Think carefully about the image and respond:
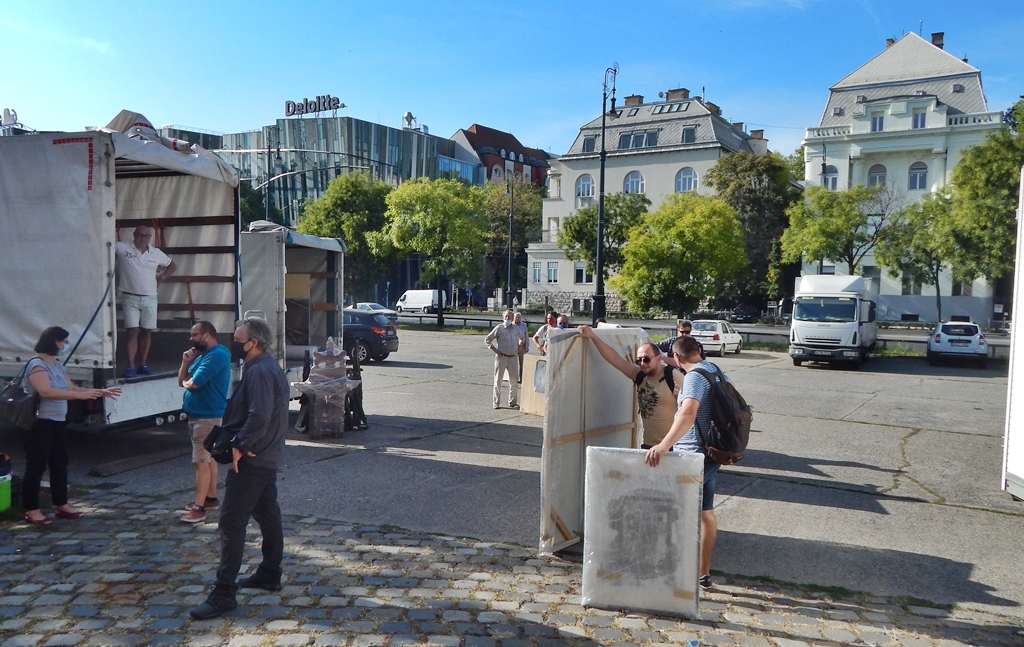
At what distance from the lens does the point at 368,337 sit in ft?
69.6

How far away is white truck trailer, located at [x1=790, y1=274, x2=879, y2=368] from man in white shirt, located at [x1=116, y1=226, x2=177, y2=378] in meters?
20.0

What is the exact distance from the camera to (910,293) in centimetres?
5334

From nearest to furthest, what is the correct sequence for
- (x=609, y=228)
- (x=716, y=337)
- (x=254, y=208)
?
(x=716, y=337) → (x=609, y=228) → (x=254, y=208)

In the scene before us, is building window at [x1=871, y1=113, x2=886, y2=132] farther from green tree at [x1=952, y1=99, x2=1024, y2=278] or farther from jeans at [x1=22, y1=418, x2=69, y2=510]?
jeans at [x1=22, y1=418, x2=69, y2=510]

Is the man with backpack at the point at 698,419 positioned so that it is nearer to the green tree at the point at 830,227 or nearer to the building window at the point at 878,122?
the green tree at the point at 830,227

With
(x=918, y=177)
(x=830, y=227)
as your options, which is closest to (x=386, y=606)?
(x=830, y=227)

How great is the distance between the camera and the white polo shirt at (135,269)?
28.3 feet

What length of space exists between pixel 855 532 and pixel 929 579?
1168mm

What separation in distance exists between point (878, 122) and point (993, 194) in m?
30.8

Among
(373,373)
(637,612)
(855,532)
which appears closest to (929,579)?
(855,532)

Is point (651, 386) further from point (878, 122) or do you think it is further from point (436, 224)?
point (878, 122)

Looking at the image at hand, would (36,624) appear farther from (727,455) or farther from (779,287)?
(779,287)

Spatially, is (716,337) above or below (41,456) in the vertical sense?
above

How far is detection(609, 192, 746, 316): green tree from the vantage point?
31875 mm
